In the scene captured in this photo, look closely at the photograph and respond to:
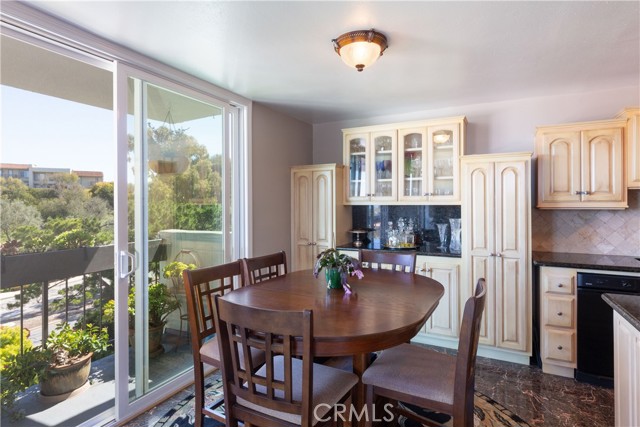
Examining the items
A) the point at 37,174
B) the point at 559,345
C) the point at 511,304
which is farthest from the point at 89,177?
the point at 559,345

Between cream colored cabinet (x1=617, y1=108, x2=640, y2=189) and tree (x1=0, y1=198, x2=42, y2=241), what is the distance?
4.26m

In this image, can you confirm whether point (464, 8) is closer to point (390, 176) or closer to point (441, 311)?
point (390, 176)

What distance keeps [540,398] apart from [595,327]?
722 millimetres

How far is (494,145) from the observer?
11.3 feet

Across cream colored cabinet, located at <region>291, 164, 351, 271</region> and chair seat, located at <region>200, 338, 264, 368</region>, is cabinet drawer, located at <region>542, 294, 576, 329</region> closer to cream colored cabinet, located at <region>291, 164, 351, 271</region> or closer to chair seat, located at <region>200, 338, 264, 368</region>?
cream colored cabinet, located at <region>291, 164, 351, 271</region>

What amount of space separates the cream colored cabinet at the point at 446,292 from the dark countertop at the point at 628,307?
5.07 ft

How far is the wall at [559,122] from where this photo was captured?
2986mm

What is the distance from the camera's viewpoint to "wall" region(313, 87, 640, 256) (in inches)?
118

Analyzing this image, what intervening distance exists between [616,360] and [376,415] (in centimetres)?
122

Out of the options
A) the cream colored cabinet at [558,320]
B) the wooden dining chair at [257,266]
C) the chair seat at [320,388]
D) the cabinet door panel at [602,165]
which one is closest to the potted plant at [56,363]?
the wooden dining chair at [257,266]

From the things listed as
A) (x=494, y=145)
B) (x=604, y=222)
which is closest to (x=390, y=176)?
(x=494, y=145)

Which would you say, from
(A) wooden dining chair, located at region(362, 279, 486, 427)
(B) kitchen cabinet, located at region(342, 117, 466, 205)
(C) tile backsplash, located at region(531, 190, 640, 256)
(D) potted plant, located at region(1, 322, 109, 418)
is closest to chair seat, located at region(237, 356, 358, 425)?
(A) wooden dining chair, located at region(362, 279, 486, 427)

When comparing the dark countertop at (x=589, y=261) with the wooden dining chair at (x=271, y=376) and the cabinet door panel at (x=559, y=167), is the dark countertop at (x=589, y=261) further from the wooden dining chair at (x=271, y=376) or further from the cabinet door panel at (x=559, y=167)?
the wooden dining chair at (x=271, y=376)

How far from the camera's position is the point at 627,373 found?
145 cm
